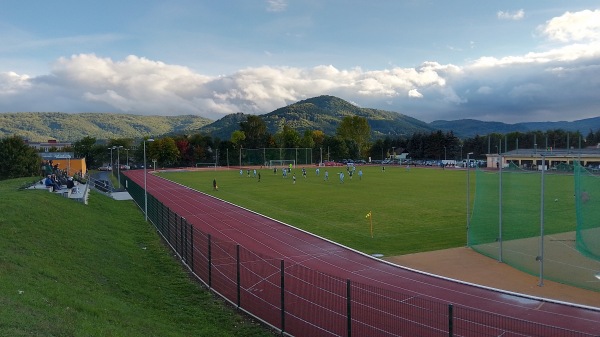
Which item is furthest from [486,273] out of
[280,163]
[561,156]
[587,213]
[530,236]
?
[280,163]

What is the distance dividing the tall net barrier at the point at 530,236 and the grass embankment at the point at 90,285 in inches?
404

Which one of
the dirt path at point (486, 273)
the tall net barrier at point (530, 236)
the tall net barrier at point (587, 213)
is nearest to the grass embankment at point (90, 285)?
the dirt path at point (486, 273)

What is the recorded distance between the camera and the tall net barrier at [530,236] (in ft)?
48.8

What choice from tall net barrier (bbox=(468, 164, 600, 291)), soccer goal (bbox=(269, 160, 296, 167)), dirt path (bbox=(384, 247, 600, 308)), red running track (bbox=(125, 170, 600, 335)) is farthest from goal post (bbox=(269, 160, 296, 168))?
dirt path (bbox=(384, 247, 600, 308))

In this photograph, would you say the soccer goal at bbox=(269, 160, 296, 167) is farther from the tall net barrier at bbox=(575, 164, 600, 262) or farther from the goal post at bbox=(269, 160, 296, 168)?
the tall net barrier at bbox=(575, 164, 600, 262)

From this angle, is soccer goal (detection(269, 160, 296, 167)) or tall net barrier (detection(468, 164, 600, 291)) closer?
tall net barrier (detection(468, 164, 600, 291))

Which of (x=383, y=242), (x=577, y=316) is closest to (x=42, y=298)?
(x=577, y=316)

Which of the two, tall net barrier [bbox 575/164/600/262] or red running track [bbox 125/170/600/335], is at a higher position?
tall net barrier [bbox 575/164/600/262]

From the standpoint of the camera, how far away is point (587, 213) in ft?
50.6

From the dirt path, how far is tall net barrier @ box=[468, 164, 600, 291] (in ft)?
1.31

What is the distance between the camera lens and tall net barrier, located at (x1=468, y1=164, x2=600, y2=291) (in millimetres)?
14875

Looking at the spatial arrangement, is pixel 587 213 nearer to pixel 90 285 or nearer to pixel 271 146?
pixel 90 285

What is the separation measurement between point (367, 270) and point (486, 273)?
4027 mm

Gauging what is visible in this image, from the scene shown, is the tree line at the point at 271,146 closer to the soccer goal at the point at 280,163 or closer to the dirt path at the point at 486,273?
the soccer goal at the point at 280,163
